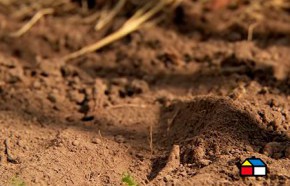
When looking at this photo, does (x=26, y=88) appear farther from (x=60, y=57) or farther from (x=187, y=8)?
(x=187, y=8)

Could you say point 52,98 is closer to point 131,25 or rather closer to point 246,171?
point 131,25

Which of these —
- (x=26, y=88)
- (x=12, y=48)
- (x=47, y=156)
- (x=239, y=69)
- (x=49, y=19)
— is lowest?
(x=47, y=156)

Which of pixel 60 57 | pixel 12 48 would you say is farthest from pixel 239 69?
pixel 12 48

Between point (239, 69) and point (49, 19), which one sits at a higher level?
point (49, 19)

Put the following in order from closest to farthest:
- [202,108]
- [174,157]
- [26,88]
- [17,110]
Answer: [174,157] → [202,108] → [17,110] → [26,88]

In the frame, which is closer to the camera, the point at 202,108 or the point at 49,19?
the point at 202,108

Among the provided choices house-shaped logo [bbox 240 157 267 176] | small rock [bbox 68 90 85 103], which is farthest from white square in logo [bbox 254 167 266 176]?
small rock [bbox 68 90 85 103]
